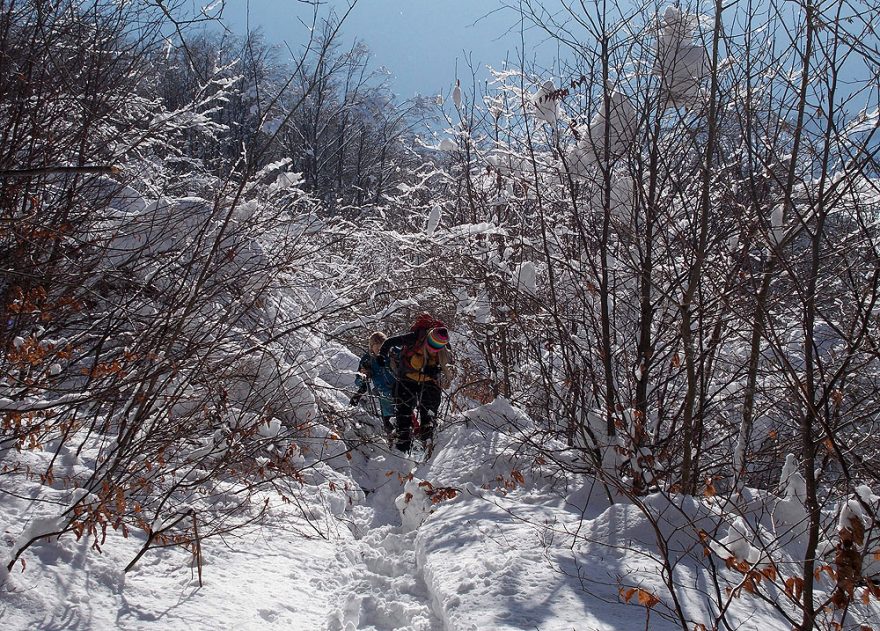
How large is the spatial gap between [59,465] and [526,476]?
3.25 metres

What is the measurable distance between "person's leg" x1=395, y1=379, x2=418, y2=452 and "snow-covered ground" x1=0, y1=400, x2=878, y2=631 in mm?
1624

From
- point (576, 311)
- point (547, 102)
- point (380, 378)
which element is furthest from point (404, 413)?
point (547, 102)

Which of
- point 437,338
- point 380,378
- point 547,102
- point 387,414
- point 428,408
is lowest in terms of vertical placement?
point 387,414

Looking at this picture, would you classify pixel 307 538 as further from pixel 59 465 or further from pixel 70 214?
pixel 70 214

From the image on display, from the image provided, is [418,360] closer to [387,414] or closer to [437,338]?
[437,338]

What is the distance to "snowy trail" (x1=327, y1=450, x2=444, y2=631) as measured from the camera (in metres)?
3.45

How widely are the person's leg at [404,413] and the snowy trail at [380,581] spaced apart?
1310 millimetres

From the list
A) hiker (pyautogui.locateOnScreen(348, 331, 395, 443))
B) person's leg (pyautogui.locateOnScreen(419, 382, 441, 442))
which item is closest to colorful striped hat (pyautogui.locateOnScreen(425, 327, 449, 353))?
person's leg (pyautogui.locateOnScreen(419, 382, 441, 442))

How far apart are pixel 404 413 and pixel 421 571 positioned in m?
3.00

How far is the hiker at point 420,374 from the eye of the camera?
652cm

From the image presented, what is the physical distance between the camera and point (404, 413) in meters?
6.96

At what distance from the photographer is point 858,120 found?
3154 millimetres

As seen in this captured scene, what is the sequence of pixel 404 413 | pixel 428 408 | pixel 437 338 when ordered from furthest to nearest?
pixel 404 413 → pixel 428 408 → pixel 437 338

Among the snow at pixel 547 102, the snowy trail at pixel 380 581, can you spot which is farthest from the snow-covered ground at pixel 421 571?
the snow at pixel 547 102
